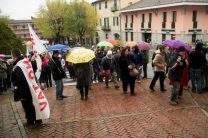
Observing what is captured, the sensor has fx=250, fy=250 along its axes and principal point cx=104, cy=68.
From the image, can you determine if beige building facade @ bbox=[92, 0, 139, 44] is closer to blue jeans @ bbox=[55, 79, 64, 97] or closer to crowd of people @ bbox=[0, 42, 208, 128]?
crowd of people @ bbox=[0, 42, 208, 128]

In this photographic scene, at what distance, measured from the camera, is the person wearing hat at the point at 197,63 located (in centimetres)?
838

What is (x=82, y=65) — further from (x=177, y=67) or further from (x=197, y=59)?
(x=197, y=59)

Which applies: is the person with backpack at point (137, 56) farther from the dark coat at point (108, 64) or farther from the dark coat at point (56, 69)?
the dark coat at point (56, 69)

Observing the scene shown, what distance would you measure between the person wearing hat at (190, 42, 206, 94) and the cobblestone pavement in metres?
0.52

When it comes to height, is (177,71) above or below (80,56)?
below

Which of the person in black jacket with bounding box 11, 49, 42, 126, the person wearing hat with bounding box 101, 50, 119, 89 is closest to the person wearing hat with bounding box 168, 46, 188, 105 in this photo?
the person wearing hat with bounding box 101, 50, 119, 89

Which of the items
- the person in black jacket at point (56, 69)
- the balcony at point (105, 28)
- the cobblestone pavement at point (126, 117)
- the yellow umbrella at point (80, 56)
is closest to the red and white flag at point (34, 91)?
the cobblestone pavement at point (126, 117)

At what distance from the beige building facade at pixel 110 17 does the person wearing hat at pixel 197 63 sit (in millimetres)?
35782

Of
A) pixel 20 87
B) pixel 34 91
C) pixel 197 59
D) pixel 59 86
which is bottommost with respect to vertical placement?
pixel 59 86

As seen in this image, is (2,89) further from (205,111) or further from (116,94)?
(205,111)

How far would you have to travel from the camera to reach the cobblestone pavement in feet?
18.5

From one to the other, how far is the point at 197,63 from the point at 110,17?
39129mm

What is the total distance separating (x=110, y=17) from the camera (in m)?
46.4

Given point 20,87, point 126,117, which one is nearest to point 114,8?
point 126,117
